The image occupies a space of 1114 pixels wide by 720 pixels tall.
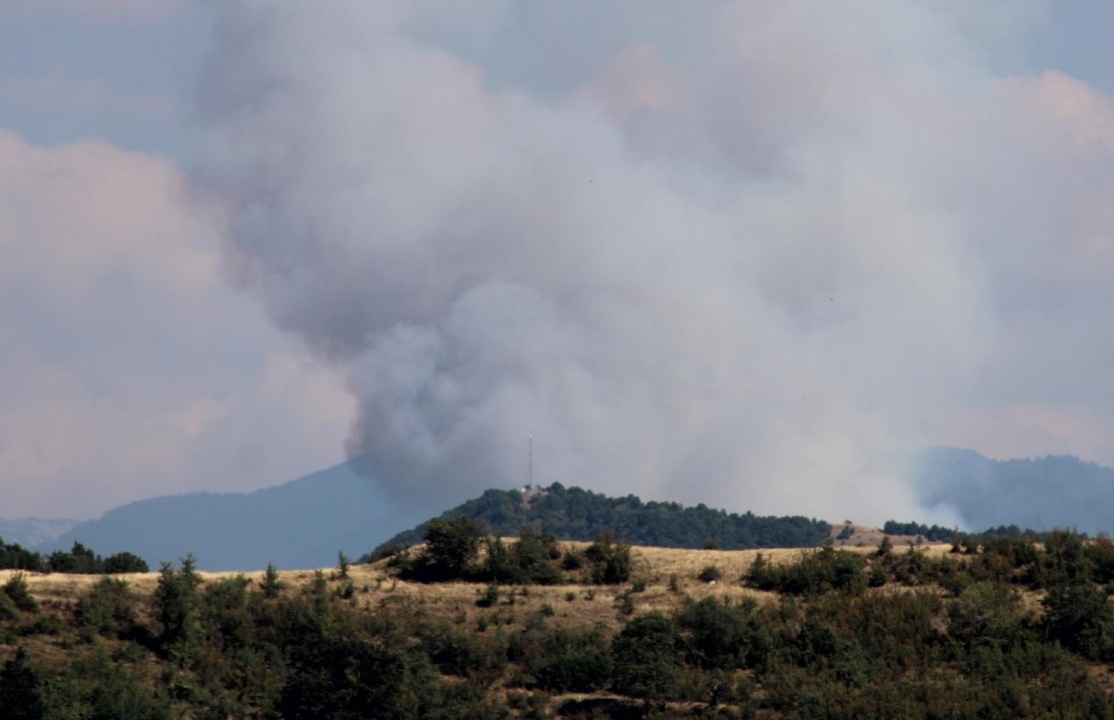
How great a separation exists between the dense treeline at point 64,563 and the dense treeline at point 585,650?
1370 cm

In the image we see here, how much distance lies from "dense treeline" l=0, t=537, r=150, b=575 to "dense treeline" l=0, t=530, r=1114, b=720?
13701 millimetres

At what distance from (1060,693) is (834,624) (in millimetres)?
15386

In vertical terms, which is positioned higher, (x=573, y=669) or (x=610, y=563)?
(x=610, y=563)

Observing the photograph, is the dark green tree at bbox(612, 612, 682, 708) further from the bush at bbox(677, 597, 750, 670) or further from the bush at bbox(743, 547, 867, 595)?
the bush at bbox(743, 547, 867, 595)

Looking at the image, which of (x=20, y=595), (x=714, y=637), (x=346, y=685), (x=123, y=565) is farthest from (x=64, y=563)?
(x=714, y=637)

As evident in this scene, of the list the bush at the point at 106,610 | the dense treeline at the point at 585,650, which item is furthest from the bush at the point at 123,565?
the bush at the point at 106,610

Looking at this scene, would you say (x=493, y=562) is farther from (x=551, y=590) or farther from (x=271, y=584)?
(x=271, y=584)

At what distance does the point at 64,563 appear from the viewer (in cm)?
11800

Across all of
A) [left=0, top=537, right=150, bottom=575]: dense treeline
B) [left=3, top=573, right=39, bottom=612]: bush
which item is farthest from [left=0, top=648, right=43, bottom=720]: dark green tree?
[left=0, top=537, right=150, bottom=575]: dense treeline

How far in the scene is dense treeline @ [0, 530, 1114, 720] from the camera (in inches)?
3509

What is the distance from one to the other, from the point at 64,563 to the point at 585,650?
42117mm

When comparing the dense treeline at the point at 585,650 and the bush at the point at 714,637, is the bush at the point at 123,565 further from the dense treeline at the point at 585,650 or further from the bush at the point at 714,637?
the bush at the point at 714,637

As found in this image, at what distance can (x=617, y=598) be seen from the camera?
105m

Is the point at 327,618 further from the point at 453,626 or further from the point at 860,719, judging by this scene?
the point at 860,719
